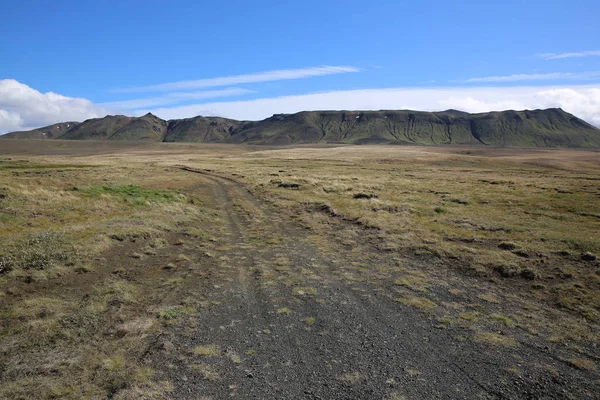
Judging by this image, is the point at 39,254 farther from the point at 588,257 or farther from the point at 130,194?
the point at 588,257

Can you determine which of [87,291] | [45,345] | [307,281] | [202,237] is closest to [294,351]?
[307,281]

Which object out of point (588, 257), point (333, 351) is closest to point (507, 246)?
point (588, 257)

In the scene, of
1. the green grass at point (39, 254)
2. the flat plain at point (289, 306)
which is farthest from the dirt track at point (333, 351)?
the green grass at point (39, 254)

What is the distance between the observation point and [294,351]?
32.8 feet

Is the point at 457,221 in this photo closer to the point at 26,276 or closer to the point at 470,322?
the point at 470,322

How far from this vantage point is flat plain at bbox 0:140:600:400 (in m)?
8.65

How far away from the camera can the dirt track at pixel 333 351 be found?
8.43 meters

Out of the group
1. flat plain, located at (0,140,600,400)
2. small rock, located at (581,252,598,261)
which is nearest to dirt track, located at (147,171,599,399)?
flat plain, located at (0,140,600,400)

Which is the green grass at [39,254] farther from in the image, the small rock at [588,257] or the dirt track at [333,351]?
the small rock at [588,257]

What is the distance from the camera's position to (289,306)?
12969 mm

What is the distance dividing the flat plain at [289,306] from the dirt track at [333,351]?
0.16 ft

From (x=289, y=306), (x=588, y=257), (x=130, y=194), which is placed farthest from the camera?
(x=130, y=194)

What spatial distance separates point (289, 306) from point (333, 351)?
324 cm

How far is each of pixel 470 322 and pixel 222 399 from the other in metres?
8.61
